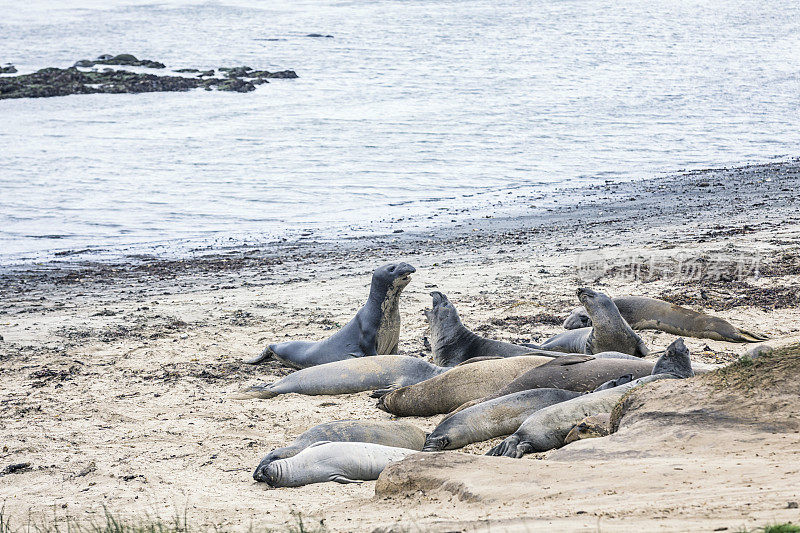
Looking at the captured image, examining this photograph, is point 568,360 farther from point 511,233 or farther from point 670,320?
point 511,233

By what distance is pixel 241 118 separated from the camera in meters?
29.6

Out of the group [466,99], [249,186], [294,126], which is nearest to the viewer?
[249,186]

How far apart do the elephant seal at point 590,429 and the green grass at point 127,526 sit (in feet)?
5.20

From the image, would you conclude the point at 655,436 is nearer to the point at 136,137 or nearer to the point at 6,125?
the point at 136,137

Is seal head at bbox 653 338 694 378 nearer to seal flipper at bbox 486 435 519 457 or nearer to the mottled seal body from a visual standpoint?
the mottled seal body

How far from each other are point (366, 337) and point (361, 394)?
3.00 feet

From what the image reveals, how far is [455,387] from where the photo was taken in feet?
19.7

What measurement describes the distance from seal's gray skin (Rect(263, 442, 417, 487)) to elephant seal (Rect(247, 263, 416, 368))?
8.48 feet

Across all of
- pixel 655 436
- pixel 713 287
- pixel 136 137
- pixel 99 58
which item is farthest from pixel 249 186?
pixel 99 58

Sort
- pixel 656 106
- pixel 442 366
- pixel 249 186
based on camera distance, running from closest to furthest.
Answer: pixel 442 366 → pixel 249 186 → pixel 656 106

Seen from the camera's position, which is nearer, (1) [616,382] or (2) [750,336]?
(1) [616,382]

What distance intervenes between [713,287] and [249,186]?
12.8 metres

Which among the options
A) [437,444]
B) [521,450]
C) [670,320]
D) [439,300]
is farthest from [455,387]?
[670,320]

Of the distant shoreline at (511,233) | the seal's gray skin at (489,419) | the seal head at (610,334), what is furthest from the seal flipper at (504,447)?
the distant shoreline at (511,233)
